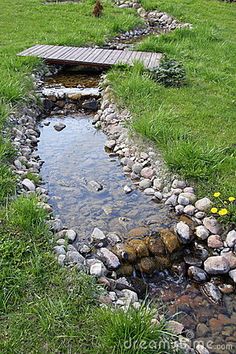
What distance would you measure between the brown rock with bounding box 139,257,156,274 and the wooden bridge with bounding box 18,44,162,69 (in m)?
5.10

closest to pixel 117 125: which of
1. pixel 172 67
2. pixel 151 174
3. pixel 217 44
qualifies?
pixel 151 174

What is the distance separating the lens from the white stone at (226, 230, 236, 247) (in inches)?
172

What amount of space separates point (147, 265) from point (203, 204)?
3.53 feet

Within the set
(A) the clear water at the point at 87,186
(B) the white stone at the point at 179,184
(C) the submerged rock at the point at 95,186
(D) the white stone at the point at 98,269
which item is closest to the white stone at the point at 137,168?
(A) the clear water at the point at 87,186

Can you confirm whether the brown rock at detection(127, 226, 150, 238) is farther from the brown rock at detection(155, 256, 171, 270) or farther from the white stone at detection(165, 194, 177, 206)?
the white stone at detection(165, 194, 177, 206)

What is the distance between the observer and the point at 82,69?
9.27 metres

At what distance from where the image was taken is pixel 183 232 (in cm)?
456

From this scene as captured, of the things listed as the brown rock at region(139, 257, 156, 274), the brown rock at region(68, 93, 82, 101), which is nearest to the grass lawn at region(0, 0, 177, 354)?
the brown rock at region(139, 257, 156, 274)

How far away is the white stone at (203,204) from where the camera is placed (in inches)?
188

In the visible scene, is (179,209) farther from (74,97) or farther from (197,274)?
(74,97)

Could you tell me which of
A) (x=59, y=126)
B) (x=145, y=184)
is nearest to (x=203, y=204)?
(x=145, y=184)

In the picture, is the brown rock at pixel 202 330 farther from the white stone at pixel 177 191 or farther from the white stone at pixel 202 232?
the white stone at pixel 177 191

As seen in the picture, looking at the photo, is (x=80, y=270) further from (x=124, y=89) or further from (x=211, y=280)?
(x=124, y=89)

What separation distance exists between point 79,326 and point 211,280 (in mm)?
1575
